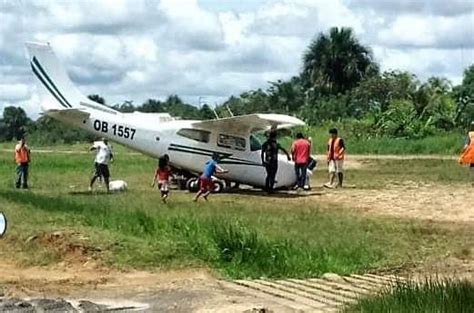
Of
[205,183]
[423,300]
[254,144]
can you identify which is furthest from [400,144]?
[423,300]

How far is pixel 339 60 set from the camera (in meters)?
75.9

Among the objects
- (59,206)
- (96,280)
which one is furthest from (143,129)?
(96,280)

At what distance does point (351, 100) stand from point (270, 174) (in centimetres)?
4130

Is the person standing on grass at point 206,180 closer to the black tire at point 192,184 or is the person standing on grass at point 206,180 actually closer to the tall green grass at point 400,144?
the black tire at point 192,184

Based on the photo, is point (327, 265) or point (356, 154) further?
point (356, 154)

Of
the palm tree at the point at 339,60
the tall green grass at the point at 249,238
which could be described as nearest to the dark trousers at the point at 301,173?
the tall green grass at the point at 249,238

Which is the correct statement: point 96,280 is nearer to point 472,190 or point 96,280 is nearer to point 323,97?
point 472,190

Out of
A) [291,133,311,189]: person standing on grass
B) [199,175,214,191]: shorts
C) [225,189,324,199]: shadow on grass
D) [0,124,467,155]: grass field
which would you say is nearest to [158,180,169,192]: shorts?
[199,175,214,191]: shorts

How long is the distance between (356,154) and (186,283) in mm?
37653

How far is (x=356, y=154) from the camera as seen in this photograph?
50.1 meters

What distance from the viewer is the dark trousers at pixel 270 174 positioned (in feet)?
85.3

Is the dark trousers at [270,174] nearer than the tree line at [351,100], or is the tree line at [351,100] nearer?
the dark trousers at [270,174]

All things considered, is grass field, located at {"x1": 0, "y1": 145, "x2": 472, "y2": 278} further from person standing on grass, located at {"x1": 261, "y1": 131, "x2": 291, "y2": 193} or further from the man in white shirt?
the man in white shirt

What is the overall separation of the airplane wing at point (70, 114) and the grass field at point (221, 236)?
5.22 meters
